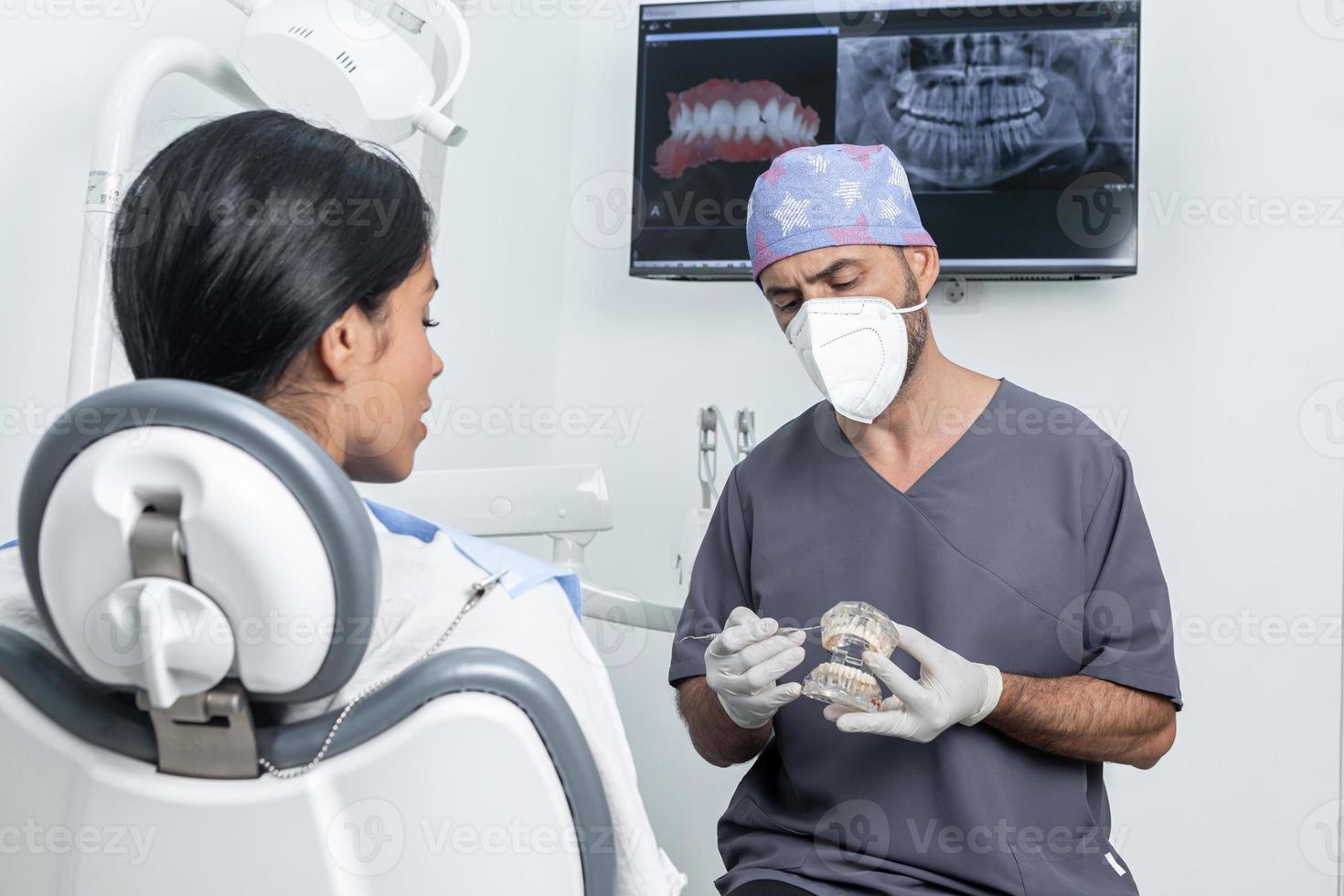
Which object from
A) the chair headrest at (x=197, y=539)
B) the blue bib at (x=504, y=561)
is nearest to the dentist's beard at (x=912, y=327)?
the blue bib at (x=504, y=561)

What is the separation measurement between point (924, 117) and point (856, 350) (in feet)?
3.36

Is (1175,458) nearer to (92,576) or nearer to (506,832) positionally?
(506,832)

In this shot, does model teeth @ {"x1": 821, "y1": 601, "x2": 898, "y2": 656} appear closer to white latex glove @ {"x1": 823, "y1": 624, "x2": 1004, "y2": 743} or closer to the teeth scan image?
white latex glove @ {"x1": 823, "y1": 624, "x2": 1004, "y2": 743}

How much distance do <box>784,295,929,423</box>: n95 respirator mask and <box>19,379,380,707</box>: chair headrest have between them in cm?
94

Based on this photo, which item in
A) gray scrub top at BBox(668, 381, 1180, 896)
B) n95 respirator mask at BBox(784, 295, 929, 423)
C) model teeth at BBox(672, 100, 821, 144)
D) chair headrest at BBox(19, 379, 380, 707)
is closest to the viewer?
chair headrest at BBox(19, 379, 380, 707)

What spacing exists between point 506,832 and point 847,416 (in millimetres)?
936

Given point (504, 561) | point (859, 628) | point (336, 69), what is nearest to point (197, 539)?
point (504, 561)

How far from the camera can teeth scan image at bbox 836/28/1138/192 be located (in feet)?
7.31

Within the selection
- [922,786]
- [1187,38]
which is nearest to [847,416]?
[922,786]

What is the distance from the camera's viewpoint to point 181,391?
2.00ft

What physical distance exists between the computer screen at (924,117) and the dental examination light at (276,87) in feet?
3.06

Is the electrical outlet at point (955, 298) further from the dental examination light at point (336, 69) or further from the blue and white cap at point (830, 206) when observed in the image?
the dental examination light at point (336, 69)

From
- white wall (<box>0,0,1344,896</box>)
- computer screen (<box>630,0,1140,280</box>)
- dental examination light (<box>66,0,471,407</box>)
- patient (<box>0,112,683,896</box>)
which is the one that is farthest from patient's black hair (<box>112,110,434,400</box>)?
computer screen (<box>630,0,1140,280</box>)

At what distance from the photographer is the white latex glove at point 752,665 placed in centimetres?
129
